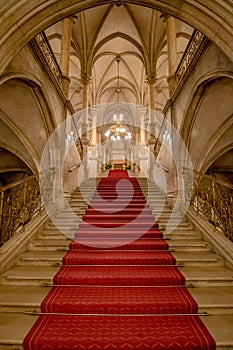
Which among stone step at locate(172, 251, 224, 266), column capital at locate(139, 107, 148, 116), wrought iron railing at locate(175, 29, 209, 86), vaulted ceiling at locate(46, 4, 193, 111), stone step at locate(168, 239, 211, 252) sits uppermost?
vaulted ceiling at locate(46, 4, 193, 111)

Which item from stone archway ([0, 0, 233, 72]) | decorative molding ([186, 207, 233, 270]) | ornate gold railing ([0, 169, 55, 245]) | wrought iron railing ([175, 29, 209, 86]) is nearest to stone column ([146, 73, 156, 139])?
→ wrought iron railing ([175, 29, 209, 86])

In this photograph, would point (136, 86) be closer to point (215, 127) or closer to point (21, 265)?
point (215, 127)

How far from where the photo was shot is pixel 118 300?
2525mm

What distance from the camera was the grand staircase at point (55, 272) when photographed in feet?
7.13

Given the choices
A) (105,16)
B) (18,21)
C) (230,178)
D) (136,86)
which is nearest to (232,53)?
(18,21)

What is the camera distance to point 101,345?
77.2 inches

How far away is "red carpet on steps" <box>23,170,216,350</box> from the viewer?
200 centimetres

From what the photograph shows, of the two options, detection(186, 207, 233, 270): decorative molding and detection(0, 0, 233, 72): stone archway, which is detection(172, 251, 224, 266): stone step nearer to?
detection(186, 207, 233, 270): decorative molding

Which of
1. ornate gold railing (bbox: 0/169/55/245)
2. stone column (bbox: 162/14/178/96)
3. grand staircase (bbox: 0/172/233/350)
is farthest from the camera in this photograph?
stone column (bbox: 162/14/178/96)

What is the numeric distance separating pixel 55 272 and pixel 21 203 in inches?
63.0

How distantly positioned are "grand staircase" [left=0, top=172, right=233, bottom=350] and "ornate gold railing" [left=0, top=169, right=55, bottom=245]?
15.6 inches

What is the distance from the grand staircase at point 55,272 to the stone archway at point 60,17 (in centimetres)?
270

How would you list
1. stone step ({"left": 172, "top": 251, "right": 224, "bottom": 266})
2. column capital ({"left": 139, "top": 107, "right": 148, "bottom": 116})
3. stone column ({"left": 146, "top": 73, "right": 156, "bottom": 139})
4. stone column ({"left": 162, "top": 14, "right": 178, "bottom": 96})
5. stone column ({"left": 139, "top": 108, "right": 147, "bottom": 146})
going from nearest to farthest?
→ stone step ({"left": 172, "top": 251, "right": 224, "bottom": 266}) → stone column ({"left": 162, "top": 14, "right": 178, "bottom": 96}) → stone column ({"left": 146, "top": 73, "right": 156, "bottom": 139}) → stone column ({"left": 139, "top": 108, "right": 147, "bottom": 146}) → column capital ({"left": 139, "top": 107, "right": 148, "bottom": 116})

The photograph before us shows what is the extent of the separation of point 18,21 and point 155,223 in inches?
159
